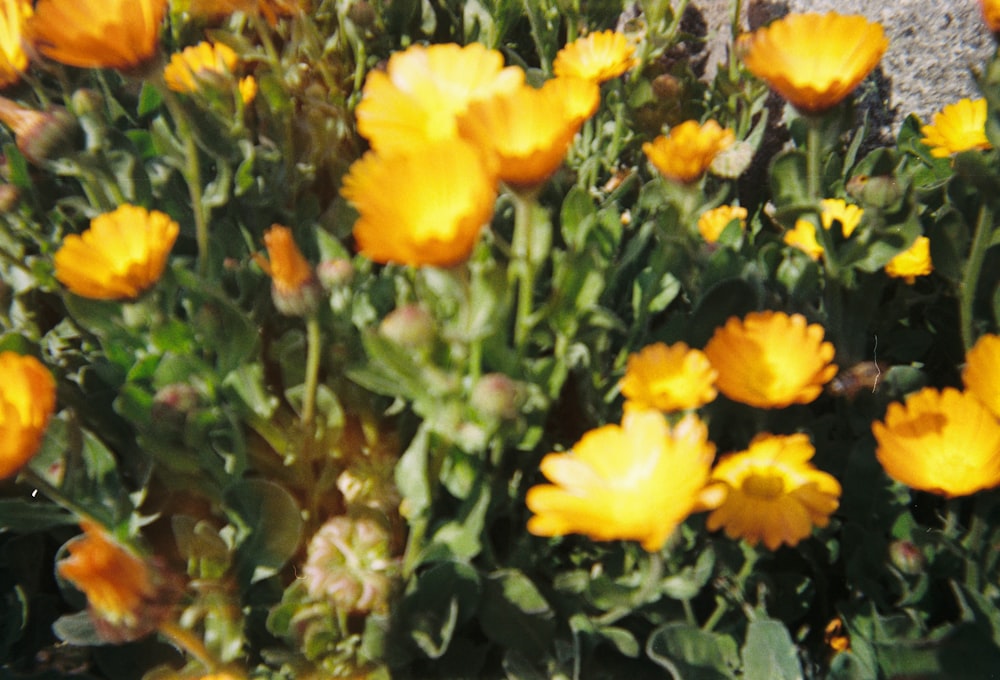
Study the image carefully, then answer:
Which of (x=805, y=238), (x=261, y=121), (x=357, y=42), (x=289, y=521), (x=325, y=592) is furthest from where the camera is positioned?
(x=357, y=42)

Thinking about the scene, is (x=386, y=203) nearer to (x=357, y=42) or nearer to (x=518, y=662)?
(x=518, y=662)

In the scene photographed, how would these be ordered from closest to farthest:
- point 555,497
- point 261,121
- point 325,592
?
1. point 555,497
2. point 325,592
3. point 261,121

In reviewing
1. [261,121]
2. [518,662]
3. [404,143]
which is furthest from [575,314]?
[261,121]

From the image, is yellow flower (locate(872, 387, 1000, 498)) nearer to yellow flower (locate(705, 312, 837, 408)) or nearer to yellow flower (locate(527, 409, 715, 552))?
yellow flower (locate(705, 312, 837, 408))

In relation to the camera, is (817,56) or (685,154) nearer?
(817,56)

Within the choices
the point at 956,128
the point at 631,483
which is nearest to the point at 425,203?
the point at 631,483

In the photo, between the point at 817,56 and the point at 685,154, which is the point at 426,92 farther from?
the point at 817,56

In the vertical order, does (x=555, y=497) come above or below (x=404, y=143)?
below
